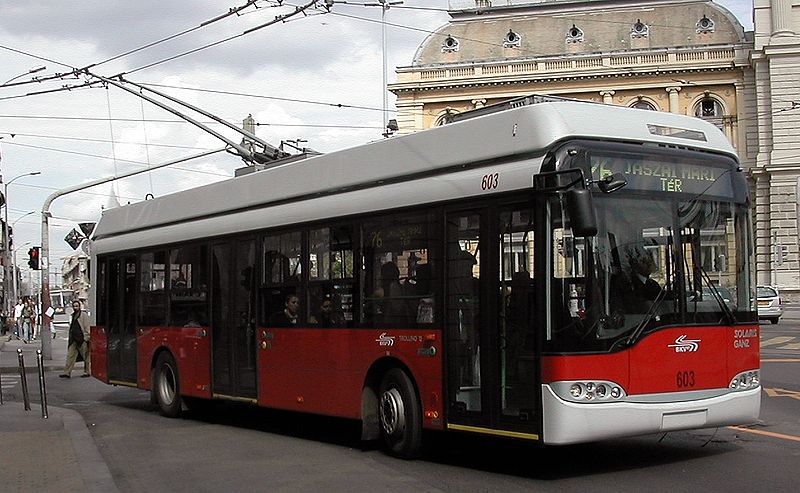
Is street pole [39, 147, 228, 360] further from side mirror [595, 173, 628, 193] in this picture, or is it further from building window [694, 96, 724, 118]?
building window [694, 96, 724, 118]

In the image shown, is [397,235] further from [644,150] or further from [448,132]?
[644,150]

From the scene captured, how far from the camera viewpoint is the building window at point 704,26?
73.4 m

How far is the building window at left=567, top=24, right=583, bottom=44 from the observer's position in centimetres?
7562

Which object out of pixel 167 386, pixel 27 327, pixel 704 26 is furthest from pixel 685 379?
pixel 704 26

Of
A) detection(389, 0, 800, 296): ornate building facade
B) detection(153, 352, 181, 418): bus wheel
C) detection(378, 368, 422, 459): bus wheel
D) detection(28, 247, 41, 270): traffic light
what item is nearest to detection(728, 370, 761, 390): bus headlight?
detection(378, 368, 422, 459): bus wheel

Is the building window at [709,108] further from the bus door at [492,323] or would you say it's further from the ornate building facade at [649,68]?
the bus door at [492,323]

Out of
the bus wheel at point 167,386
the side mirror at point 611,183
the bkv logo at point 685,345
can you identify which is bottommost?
the bus wheel at point 167,386

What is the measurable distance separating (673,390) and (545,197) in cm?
197

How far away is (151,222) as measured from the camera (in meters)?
17.5

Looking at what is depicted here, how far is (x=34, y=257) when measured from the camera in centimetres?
3641

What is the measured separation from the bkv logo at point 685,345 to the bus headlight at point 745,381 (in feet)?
2.08

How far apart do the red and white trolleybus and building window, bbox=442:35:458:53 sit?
212ft

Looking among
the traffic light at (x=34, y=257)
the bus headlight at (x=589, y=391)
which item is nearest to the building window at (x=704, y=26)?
the traffic light at (x=34, y=257)

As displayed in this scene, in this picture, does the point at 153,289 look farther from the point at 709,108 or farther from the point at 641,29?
Answer: the point at 641,29
